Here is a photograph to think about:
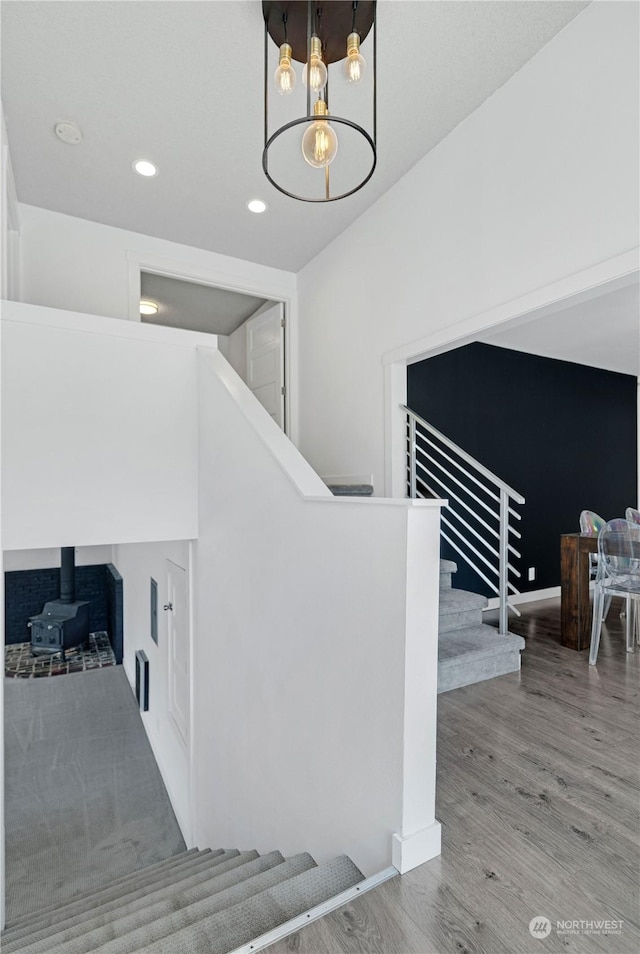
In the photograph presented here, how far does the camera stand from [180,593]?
382 centimetres

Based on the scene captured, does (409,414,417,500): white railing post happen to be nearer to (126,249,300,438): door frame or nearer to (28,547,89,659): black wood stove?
(126,249,300,438): door frame

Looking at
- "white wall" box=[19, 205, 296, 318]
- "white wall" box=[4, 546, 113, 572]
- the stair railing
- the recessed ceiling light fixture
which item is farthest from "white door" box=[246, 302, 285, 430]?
"white wall" box=[4, 546, 113, 572]

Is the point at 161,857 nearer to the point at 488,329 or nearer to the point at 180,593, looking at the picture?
the point at 180,593

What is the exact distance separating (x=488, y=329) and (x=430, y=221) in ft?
2.96

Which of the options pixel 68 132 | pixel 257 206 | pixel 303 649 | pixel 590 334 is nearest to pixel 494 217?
pixel 257 206

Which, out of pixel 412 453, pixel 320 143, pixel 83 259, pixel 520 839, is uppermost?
pixel 83 259

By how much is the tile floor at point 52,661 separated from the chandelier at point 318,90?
6321 mm

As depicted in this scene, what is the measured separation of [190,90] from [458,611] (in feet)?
11.4

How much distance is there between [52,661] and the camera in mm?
6566

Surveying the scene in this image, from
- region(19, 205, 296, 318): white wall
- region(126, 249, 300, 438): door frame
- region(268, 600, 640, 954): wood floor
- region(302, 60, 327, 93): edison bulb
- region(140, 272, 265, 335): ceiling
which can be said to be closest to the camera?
region(268, 600, 640, 954): wood floor

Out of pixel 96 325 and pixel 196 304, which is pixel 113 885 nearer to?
pixel 96 325

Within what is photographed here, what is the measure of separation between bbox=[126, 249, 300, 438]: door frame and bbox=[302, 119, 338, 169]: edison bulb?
2661 mm

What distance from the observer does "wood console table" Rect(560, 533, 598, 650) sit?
352cm

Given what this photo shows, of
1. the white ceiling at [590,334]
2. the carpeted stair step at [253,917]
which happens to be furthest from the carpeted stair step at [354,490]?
the carpeted stair step at [253,917]
